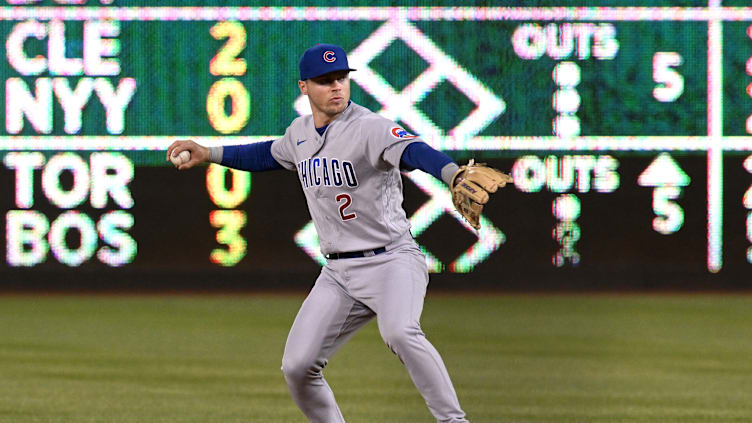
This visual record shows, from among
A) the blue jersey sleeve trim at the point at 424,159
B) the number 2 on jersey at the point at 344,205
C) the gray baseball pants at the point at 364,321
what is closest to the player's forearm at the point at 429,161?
the blue jersey sleeve trim at the point at 424,159

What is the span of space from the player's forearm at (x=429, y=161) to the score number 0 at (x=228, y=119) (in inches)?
258

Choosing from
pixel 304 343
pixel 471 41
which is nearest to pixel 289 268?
pixel 471 41

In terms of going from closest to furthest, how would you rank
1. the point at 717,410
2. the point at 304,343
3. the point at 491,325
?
the point at 304,343
the point at 717,410
the point at 491,325

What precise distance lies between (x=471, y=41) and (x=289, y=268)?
245 cm

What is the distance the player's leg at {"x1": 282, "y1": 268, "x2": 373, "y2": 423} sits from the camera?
4.32 metres

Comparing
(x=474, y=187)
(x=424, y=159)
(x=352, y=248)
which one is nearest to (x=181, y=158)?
(x=352, y=248)

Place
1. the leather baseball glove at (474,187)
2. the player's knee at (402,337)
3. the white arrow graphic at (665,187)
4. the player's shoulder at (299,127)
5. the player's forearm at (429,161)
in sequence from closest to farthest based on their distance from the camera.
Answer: the leather baseball glove at (474,187) → the player's forearm at (429,161) → the player's knee at (402,337) → the player's shoulder at (299,127) → the white arrow graphic at (665,187)

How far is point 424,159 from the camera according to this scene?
4.05 metres

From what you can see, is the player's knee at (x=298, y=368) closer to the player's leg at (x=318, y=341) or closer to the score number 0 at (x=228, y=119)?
the player's leg at (x=318, y=341)

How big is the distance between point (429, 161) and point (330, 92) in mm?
577

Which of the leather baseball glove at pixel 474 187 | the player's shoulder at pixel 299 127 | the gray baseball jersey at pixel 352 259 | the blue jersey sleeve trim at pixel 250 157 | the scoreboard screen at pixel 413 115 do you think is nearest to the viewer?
the leather baseball glove at pixel 474 187

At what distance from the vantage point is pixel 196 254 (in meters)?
10.7

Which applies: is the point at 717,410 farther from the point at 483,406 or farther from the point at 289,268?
the point at 289,268

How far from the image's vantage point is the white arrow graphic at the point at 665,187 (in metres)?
10.6
